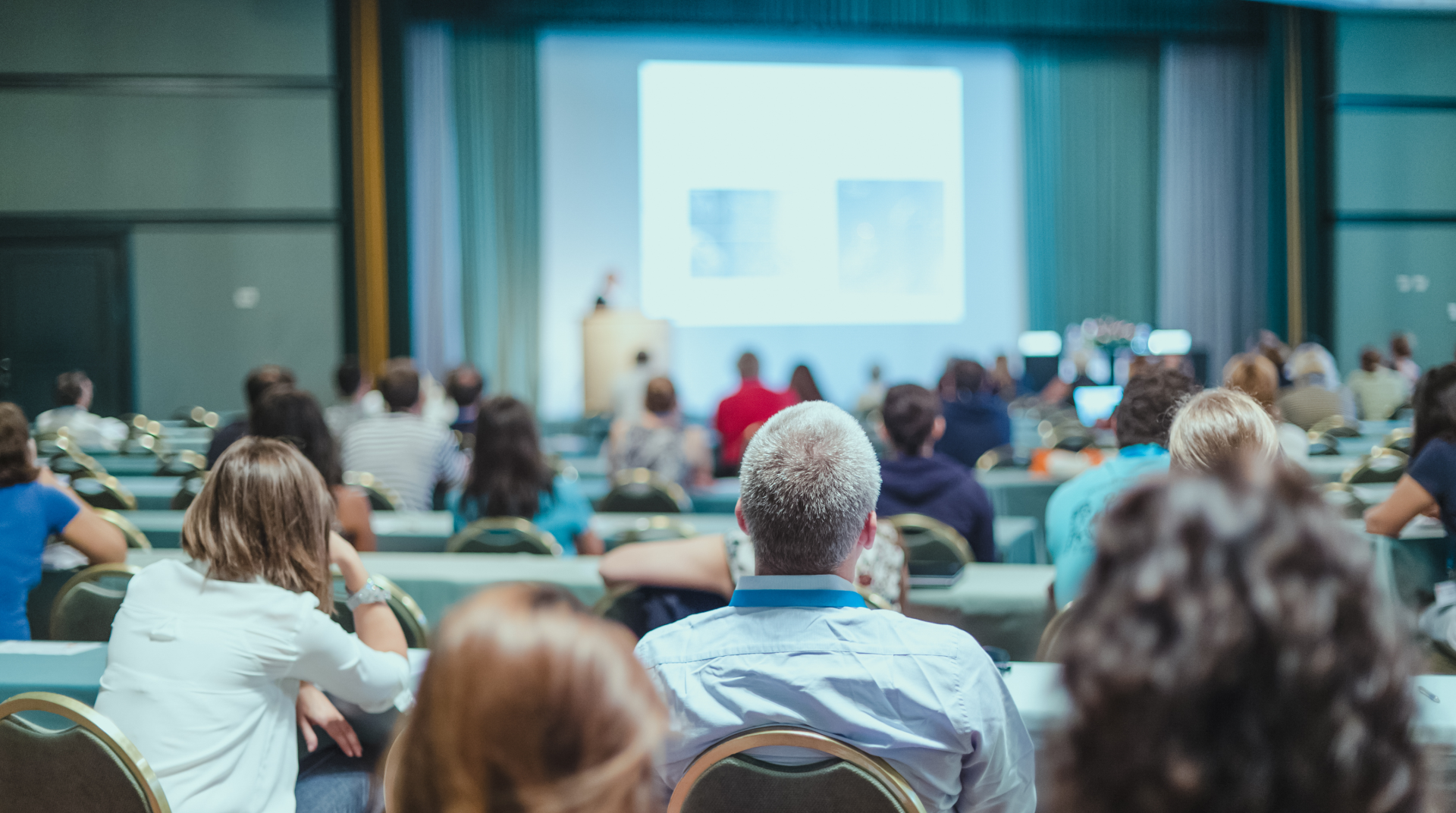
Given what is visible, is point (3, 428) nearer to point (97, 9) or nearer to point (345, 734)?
point (345, 734)

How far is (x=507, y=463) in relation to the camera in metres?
3.74

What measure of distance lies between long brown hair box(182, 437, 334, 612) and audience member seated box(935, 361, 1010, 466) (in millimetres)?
4758

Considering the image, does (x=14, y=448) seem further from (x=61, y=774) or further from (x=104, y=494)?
(x=104, y=494)

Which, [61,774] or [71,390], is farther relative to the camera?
[71,390]

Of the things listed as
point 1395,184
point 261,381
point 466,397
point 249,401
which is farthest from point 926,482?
point 1395,184

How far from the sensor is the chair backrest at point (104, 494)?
471 centimetres

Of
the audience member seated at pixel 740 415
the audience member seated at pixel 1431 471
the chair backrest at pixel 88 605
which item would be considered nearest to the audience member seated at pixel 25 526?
the chair backrest at pixel 88 605

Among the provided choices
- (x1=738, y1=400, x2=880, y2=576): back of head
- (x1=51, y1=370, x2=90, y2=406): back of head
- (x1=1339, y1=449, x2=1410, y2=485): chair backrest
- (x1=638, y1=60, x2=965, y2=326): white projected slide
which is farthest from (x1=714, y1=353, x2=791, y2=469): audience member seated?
(x1=638, y1=60, x2=965, y2=326): white projected slide

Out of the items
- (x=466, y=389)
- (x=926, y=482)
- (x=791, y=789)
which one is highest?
(x=466, y=389)

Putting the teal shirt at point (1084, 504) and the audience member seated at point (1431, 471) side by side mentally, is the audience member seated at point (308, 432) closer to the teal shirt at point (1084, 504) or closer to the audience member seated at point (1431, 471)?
the teal shirt at point (1084, 504)

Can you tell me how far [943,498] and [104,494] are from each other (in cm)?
351

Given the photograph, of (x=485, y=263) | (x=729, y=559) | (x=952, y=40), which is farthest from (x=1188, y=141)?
(x=729, y=559)

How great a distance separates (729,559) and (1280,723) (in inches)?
64.7

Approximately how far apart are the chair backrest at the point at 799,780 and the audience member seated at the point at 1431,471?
2.40 metres
